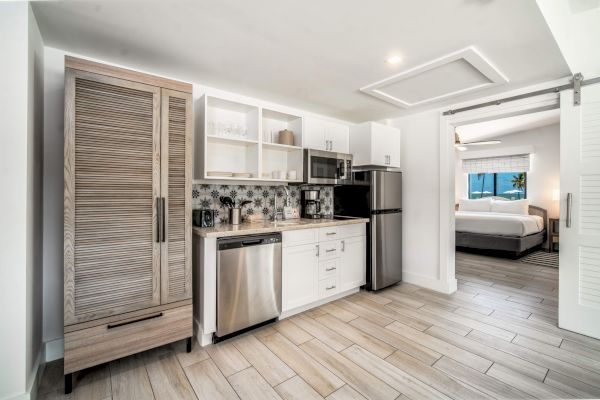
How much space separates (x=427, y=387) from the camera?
69.6 inches

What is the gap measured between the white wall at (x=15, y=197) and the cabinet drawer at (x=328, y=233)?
7.56 feet

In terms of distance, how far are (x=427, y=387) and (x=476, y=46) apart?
2492mm

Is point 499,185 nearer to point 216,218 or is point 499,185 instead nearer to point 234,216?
point 234,216

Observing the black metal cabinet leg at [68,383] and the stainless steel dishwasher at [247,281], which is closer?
the black metal cabinet leg at [68,383]

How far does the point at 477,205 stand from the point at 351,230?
5.68 meters

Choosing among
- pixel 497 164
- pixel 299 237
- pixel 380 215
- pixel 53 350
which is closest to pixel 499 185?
pixel 497 164

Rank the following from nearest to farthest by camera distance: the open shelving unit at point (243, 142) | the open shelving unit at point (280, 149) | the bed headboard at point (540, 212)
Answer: the open shelving unit at point (243, 142)
the open shelving unit at point (280, 149)
the bed headboard at point (540, 212)

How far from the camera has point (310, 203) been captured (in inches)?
142

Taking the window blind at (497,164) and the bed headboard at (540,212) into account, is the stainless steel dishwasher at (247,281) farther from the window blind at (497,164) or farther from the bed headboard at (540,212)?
the window blind at (497,164)

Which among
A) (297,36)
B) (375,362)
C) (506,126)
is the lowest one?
(375,362)

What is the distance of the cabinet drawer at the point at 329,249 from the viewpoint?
9.80 ft

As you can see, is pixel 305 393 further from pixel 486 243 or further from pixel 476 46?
pixel 486 243

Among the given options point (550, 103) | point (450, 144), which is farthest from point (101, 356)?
point (550, 103)

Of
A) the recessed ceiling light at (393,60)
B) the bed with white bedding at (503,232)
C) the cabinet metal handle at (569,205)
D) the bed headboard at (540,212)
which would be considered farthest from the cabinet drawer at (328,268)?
the bed headboard at (540,212)
